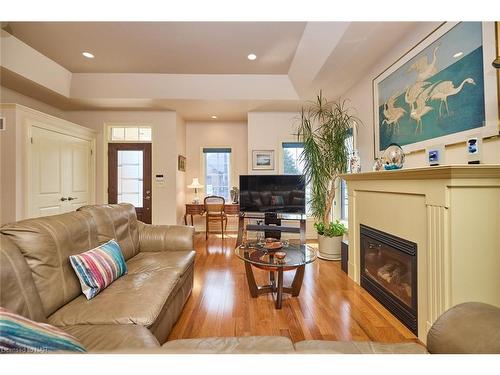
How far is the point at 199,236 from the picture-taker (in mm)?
4918

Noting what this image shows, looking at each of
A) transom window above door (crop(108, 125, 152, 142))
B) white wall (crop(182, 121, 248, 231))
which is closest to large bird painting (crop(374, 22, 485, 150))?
white wall (crop(182, 121, 248, 231))

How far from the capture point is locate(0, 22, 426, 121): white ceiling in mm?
2533

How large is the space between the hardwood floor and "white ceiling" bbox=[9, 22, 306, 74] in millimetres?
3001

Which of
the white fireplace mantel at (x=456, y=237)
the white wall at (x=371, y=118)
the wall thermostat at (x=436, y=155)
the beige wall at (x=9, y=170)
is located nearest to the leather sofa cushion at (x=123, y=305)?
the white fireplace mantel at (x=456, y=237)

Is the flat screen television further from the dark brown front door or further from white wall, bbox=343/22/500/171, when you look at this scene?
the dark brown front door

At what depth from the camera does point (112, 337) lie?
1.00 m

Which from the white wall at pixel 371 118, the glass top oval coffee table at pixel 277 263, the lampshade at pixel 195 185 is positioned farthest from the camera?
the lampshade at pixel 195 185

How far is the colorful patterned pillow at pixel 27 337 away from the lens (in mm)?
630

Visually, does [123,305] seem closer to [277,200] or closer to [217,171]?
[277,200]

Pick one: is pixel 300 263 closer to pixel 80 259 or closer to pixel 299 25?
pixel 80 259

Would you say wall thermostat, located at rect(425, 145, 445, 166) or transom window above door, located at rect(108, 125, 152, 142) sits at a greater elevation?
transom window above door, located at rect(108, 125, 152, 142)

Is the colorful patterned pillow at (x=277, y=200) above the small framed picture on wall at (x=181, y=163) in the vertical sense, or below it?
below

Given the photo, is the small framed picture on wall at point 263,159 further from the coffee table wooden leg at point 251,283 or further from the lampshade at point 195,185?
the coffee table wooden leg at point 251,283

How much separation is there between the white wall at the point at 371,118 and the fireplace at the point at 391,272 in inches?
29.4
